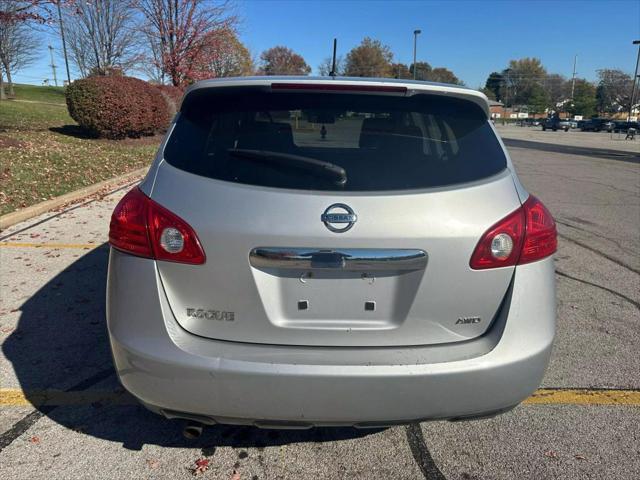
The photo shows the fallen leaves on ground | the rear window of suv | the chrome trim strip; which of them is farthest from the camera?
the fallen leaves on ground

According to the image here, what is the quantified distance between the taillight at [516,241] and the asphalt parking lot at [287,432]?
41.4 inches

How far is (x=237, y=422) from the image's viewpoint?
2.07 metres

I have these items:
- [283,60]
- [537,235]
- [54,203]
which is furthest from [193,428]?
[283,60]

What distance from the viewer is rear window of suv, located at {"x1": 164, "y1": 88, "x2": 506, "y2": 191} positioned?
6.82 ft

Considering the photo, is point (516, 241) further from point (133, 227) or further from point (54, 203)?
point (54, 203)

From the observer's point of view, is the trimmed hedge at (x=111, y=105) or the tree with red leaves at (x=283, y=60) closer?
the trimmed hedge at (x=111, y=105)

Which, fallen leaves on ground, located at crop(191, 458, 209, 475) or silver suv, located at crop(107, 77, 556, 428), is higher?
silver suv, located at crop(107, 77, 556, 428)

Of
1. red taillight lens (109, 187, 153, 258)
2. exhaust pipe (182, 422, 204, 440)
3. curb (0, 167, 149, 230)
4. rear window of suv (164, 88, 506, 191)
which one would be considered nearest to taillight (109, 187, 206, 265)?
red taillight lens (109, 187, 153, 258)

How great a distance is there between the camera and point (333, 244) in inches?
76.8

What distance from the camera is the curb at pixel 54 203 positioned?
6934 millimetres

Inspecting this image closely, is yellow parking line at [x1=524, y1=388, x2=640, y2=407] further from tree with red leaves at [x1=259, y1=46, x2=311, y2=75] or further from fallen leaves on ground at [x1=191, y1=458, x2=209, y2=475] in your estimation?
tree with red leaves at [x1=259, y1=46, x2=311, y2=75]

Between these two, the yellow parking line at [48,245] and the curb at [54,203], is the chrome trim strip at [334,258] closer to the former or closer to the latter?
the yellow parking line at [48,245]

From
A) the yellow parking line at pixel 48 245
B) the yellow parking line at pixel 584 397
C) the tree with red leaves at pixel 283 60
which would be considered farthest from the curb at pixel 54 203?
the tree with red leaves at pixel 283 60

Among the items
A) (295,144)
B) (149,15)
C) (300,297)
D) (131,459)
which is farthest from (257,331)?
(149,15)
